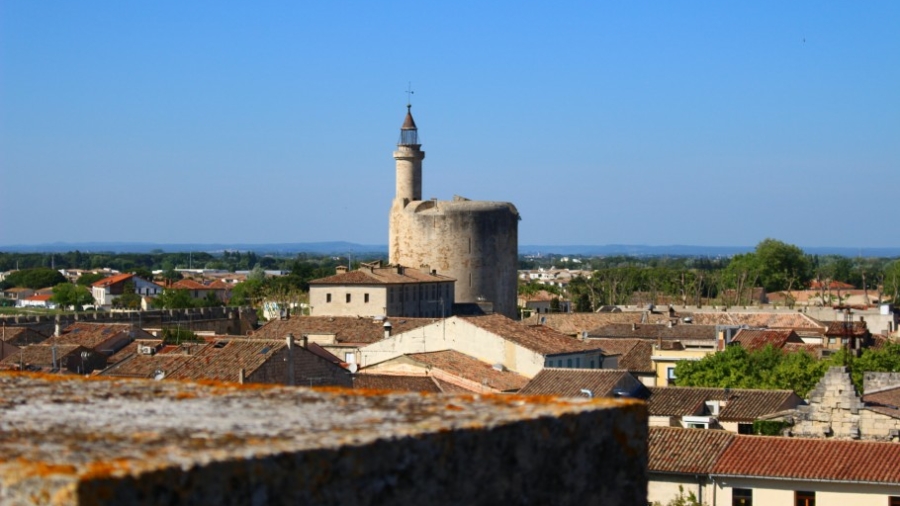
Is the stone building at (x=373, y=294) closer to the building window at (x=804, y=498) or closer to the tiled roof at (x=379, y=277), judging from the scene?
the tiled roof at (x=379, y=277)

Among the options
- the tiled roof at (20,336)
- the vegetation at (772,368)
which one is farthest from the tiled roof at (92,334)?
the vegetation at (772,368)

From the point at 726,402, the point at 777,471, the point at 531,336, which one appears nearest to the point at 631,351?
the point at 531,336

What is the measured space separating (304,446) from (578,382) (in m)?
25.0

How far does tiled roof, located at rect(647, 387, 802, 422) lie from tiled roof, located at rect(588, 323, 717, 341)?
17.4 m

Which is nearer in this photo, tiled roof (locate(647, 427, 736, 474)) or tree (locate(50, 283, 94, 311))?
tiled roof (locate(647, 427, 736, 474))

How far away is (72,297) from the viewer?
3944 inches

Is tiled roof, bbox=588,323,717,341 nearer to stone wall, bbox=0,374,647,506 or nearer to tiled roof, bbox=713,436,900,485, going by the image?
tiled roof, bbox=713,436,900,485

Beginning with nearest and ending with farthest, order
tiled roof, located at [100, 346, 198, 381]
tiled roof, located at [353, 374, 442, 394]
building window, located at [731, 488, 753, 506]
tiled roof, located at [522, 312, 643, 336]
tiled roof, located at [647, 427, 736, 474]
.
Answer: building window, located at [731, 488, 753, 506]
tiled roof, located at [647, 427, 736, 474]
tiled roof, located at [353, 374, 442, 394]
tiled roof, located at [100, 346, 198, 381]
tiled roof, located at [522, 312, 643, 336]

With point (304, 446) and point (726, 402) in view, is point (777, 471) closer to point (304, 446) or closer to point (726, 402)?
point (726, 402)

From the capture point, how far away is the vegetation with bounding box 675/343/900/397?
106ft

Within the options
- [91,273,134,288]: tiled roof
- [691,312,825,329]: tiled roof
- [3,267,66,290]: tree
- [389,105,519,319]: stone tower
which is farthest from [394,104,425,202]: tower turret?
[3,267,66,290]: tree

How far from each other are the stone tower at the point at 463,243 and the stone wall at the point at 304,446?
59154 mm

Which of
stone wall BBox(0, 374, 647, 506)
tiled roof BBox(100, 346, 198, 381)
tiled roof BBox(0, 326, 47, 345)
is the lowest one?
tiled roof BBox(0, 326, 47, 345)

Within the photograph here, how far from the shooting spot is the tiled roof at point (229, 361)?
81.7 feet
